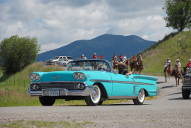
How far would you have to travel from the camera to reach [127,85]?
16.7 meters

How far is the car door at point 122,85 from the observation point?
15984 mm

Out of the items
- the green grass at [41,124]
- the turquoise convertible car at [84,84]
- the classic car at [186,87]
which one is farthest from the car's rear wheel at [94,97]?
the classic car at [186,87]

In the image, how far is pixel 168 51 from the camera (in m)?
68.7

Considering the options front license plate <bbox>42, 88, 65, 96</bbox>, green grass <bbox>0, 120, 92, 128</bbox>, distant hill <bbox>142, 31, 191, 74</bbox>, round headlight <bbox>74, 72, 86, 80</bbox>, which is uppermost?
distant hill <bbox>142, 31, 191, 74</bbox>

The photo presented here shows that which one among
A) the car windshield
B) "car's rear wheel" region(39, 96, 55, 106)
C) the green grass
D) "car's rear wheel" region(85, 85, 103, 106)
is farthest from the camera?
the car windshield

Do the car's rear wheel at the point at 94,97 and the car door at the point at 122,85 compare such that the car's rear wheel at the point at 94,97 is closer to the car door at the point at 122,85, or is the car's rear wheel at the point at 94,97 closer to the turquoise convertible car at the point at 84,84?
the turquoise convertible car at the point at 84,84

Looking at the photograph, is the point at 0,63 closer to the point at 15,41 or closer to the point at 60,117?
the point at 15,41

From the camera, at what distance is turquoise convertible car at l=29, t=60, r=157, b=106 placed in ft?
48.4

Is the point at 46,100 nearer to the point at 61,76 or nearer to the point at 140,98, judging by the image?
the point at 61,76

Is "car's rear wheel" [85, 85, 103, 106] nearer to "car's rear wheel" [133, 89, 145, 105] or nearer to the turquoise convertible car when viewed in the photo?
the turquoise convertible car

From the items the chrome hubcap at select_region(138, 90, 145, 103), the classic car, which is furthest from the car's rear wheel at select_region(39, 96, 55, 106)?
the classic car

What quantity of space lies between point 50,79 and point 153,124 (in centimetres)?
631

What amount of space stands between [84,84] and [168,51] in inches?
2166

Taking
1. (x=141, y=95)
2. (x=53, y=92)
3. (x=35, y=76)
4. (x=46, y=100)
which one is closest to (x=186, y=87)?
(x=141, y=95)
